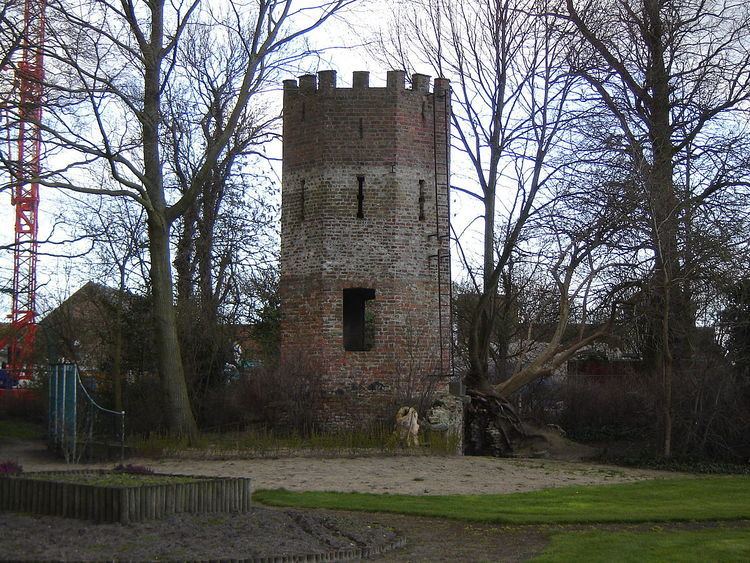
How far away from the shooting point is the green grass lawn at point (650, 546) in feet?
30.8

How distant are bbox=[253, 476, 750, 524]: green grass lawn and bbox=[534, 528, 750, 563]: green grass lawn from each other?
44.0 inches

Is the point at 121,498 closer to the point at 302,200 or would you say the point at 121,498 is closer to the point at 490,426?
the point at 302,200

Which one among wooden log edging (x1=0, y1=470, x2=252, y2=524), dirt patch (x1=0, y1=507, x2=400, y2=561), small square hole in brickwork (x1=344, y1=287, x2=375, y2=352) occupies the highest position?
small square hole in brickwork (x1=344, y1=287, x2=375, y2=352)

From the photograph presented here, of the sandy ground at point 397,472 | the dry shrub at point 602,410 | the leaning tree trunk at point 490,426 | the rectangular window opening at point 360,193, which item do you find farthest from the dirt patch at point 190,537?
the dry shrub at point 602,410

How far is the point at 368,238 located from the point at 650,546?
41.3ft

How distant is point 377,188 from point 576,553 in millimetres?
13278

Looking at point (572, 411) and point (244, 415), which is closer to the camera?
point (244, 415)

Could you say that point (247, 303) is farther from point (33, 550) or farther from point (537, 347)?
point (33, 550)

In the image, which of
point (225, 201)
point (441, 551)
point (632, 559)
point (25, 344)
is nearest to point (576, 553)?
point (632, 559)

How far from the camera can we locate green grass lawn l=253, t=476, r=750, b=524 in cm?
1221

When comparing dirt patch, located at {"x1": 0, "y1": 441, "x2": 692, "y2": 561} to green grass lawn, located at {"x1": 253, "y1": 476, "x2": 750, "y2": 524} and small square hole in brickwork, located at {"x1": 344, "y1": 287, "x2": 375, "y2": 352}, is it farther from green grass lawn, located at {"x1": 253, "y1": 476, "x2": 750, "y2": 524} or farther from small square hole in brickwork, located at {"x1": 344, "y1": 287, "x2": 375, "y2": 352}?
small square hole in brickwork, located at {"x1": 344, "y1": 287, "x2": 375, "y2": 352}

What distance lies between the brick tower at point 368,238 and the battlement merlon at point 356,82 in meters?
0.03

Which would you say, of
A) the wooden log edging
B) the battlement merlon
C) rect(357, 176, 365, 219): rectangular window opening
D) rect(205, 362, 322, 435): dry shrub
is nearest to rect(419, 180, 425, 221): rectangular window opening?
rect(357, 176, 365, 219): rectangular window opening

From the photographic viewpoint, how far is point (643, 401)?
77.6 feet
